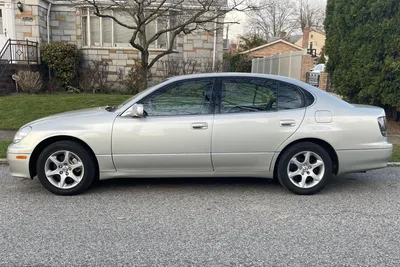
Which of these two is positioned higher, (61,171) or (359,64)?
(359,64)

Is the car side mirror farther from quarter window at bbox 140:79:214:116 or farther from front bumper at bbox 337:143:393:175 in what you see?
front bumper at bbox 337:143:393:175

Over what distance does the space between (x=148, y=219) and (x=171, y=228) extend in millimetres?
355

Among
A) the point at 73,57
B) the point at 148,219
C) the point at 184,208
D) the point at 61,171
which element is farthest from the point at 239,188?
the point at 73,57

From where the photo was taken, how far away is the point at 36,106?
10.4 metres

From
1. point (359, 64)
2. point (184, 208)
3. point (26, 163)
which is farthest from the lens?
point (359, 64)

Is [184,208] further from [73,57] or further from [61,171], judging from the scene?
[73,57]

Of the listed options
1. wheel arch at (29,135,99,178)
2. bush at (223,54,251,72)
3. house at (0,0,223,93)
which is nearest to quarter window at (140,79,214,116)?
wheel arch at (29,135,99,178)

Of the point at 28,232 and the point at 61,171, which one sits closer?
the point at 28,232

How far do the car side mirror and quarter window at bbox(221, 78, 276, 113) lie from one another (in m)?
1.04

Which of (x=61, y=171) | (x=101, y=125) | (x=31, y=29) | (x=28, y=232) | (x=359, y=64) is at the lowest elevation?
(x=28, y=232)

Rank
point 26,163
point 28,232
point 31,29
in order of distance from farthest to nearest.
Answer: point 31,29, point 26,163, point 28,232

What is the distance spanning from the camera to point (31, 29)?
46.8ft

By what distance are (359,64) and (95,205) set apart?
757 cm

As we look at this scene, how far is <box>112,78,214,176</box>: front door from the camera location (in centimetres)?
452
